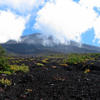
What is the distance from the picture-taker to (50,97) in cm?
686

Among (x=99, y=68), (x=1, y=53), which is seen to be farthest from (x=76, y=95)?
(x=1, y=53)

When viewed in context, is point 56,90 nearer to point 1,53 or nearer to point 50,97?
point 50,97

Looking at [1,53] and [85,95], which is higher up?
[1,53]

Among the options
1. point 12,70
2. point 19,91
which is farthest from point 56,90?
point 12,70

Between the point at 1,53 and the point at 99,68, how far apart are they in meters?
12.0

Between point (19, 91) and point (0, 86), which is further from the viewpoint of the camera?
point (0, 86)

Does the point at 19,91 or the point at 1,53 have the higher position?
the point at 1,53

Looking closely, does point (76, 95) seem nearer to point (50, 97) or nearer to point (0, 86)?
point (50, 97)

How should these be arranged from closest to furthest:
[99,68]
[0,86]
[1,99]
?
[1,99] < [0,86] < [99,68]

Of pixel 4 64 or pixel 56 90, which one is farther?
pixel 4 64

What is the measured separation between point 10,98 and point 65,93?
2.68 meters

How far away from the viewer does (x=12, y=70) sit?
558 inches

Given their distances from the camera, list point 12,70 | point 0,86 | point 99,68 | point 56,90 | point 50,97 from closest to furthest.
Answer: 1. point 50,97
2. point 56,90
3. point 0,86
4. point 12,70
5. point 99,68

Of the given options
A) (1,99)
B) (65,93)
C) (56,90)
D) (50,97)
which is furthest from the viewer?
(56,90)
